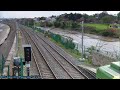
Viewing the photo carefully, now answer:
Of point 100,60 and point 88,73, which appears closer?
point 88,73

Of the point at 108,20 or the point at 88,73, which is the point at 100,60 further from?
the point at 108,20

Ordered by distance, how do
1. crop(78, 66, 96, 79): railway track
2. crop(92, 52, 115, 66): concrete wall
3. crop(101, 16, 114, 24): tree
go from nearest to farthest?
crop(78, 66, 96, 79): railway track, crop(92, 52, 115, 66): concrete wall, crop(101, 16, 114, 24): tree

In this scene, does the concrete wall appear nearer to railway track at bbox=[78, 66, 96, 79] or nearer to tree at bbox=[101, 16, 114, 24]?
railway track at bbox=[78, 66, 96, 79]

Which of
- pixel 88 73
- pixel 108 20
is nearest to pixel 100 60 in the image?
pixel 88 73

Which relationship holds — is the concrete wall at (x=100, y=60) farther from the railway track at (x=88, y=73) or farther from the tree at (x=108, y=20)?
the tree at (x=108, y=20)

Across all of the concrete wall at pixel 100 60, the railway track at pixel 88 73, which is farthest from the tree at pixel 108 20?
the railway track at pixel 88 73

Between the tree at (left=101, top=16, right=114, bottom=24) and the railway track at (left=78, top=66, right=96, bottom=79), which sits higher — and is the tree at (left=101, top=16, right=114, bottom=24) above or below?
above

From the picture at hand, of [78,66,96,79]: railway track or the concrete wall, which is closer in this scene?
[78,66,96,79]: railway track

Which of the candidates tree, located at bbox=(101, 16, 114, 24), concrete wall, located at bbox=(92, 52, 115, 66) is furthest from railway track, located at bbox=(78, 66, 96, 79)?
tree, located at bbox=(101, 16, 114, 24)
